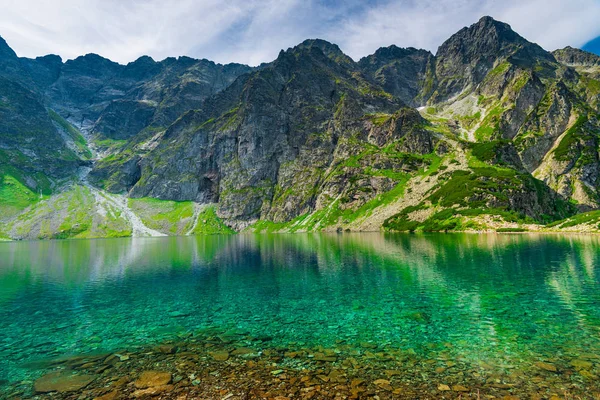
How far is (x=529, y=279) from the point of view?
4141 centimetres

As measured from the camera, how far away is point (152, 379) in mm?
18094

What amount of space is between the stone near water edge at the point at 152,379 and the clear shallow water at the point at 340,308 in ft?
19.5

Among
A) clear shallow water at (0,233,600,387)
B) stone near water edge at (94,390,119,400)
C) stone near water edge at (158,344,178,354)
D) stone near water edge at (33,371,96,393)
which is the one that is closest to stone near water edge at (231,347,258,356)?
clear shallow water at (0,233,600,387)

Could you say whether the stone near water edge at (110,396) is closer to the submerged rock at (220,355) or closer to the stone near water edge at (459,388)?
the submerged rock at (220,355)

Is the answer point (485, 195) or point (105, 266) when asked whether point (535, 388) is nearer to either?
point (105, 266)

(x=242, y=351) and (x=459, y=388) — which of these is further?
(x=242, y=351)

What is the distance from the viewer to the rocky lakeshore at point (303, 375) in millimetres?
15547

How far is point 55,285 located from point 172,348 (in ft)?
127

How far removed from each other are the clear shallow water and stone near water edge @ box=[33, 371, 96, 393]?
4.86 ft

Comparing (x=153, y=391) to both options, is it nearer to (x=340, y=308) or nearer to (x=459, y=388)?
(x=459, y=388)

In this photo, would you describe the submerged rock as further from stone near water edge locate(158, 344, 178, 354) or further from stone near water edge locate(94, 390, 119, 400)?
stone near water edge locate(94, 390, 119, 400)

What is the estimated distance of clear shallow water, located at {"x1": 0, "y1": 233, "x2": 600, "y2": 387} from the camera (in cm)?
2217

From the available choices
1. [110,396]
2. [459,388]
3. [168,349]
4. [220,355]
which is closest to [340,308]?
[220,355]

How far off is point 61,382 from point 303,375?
13.9 metres
